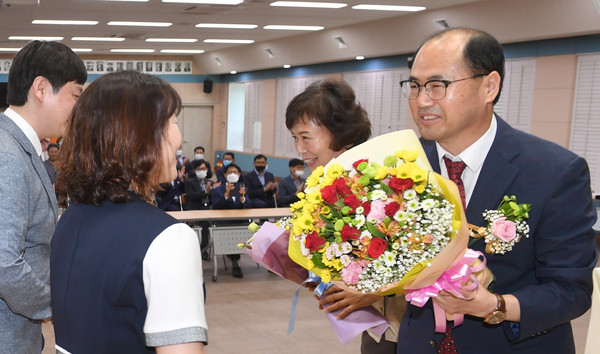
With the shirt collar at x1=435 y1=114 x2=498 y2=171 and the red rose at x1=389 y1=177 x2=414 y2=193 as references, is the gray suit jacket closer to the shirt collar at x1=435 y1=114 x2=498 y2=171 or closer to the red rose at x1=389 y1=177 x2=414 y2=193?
the red rose at x1=389 y1=177 x2=414 y2=193

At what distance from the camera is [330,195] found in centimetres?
141

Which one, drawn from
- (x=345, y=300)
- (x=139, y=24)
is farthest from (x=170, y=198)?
(x=345, y=300)

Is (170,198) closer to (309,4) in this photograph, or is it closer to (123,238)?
(309,4)

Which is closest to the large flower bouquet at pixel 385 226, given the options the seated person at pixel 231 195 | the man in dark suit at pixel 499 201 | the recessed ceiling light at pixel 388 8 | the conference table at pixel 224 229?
the man in dark suit at pixel 499 201

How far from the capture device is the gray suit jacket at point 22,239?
66.4 inches

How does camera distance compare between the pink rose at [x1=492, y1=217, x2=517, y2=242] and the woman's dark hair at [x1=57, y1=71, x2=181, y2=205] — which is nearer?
the woman's dark hair at [x1=57, y1=71, x2=181, y2=205]

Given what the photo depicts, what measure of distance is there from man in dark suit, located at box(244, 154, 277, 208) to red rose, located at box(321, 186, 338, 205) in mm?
7783

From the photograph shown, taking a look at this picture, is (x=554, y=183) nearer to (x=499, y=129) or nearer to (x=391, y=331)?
(x=499, y=129)

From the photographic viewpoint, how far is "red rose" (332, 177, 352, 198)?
1.41 m

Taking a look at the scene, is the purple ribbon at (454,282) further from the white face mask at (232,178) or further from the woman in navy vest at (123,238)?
the white face mask at (232,178)

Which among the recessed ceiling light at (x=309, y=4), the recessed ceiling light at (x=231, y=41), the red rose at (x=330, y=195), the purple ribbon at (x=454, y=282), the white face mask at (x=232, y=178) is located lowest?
the white face mask at (x=232, y=178)

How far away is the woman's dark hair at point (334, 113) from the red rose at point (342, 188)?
92 centimetres

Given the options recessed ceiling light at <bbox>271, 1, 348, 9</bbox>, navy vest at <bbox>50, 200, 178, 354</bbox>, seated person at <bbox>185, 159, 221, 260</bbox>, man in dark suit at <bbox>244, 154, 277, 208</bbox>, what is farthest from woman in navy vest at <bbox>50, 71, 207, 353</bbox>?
recessed ceiling light at <bbox>271, 1, 348, 9</bbox>

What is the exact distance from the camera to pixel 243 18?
38.6 ft
